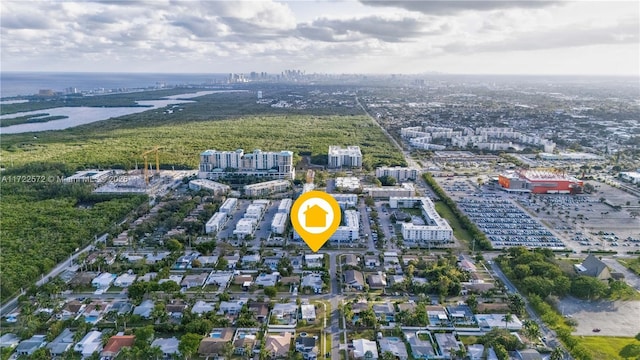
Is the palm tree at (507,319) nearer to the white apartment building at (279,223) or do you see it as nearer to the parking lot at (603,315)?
the parking lot at (603,315)

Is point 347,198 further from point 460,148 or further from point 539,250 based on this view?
point 460,148

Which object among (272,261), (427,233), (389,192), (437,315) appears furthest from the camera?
(389,192)

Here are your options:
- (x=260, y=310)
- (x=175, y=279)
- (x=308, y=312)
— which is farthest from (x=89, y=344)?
(x=308, y=312)

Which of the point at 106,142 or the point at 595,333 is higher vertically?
the point at 106,142

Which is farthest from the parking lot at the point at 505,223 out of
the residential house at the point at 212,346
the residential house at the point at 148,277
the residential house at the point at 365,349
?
the residential house at the point at 148,277

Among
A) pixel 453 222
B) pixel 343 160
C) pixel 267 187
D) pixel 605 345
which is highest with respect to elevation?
pixel 343 160

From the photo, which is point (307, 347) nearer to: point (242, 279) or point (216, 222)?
point (242, 279)

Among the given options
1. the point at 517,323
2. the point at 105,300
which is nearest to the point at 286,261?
the point at 105,300
